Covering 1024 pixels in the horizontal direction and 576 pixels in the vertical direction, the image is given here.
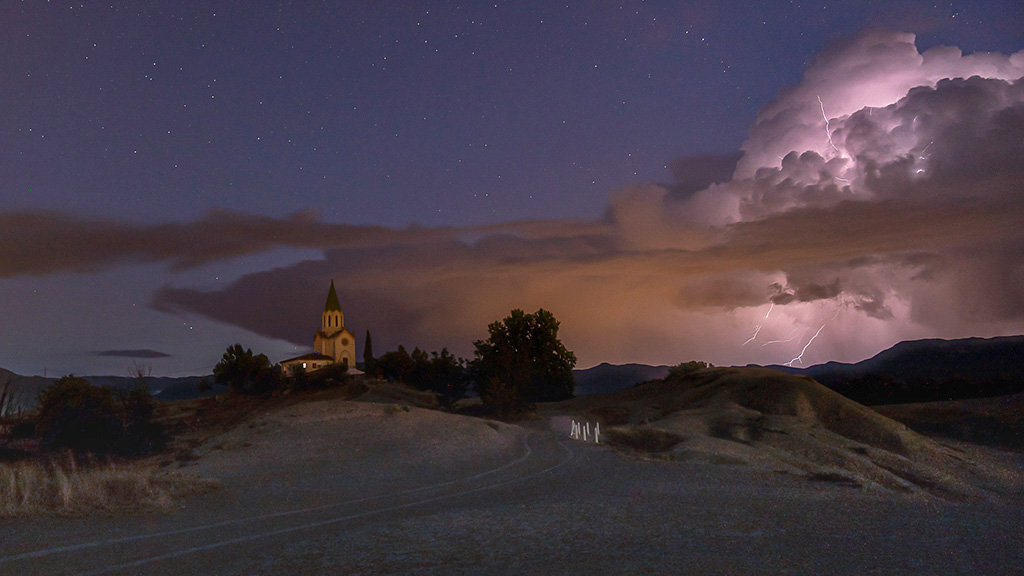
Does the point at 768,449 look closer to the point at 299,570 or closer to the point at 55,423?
the point at 299,570

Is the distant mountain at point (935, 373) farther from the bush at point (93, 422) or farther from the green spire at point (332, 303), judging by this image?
the green spire at point (332, 303)

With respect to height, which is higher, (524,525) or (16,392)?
(16,392)

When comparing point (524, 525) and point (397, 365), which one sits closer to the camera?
point (524, 525)

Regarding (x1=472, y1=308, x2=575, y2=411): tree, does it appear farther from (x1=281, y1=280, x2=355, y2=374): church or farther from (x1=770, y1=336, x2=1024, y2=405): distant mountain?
(x1=281, y1=280, x2=355, y2=374): church

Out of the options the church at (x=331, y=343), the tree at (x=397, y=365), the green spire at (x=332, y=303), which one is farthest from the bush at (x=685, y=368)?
the green spire at (x=332, y=303)

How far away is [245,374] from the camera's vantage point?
8006 cm

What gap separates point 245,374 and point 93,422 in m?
42.1

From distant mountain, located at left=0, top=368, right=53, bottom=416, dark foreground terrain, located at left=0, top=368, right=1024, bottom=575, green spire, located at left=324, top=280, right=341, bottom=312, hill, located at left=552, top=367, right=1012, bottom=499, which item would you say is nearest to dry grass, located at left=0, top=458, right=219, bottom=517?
dark foreground terrain, located at left=0, top=368, right=1024, bottom=575

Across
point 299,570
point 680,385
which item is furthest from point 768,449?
point 680,385

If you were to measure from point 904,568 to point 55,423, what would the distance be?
41207 millimetres

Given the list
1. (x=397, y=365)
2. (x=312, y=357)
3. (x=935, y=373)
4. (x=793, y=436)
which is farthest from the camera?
(x=935, y=373)

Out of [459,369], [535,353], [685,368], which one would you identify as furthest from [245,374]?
[685,368]

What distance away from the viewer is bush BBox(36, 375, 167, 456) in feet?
121

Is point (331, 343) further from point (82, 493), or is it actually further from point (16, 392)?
point (82, 493)
